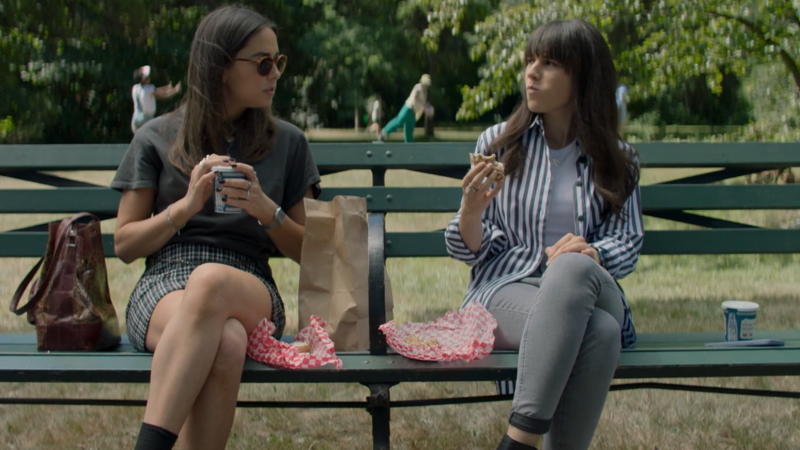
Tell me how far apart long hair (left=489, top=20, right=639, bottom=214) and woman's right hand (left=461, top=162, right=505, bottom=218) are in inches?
11.5

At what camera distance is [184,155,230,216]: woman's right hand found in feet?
8.07

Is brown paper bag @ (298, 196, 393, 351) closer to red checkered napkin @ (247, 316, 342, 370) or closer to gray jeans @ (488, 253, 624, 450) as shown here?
red checkered napkin @ (247, 316, 342, 370)

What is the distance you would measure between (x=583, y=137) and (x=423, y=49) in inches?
1242

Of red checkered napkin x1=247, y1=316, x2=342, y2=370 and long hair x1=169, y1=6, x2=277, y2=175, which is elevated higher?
long hair x1=169, y1=6, x2=277, y2=175

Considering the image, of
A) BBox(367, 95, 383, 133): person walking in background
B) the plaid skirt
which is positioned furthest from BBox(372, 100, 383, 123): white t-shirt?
the plaid skirt

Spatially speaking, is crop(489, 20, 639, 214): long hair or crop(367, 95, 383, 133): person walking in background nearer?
crop(489, 20, 639, 214): long hair

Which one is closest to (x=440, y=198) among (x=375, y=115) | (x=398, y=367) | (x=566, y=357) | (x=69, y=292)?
(x=398, y=367)

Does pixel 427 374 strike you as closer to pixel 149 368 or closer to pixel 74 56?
pixel 149 368

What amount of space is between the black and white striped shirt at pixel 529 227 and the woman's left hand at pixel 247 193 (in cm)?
57

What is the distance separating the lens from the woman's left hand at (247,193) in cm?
245

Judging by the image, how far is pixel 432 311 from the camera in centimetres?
499

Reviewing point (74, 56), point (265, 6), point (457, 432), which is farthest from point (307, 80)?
point (457, 432)

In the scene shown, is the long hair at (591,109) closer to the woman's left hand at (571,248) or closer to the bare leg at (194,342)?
the woman's left hand at (571,248)

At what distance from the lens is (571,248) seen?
2.51 meters
